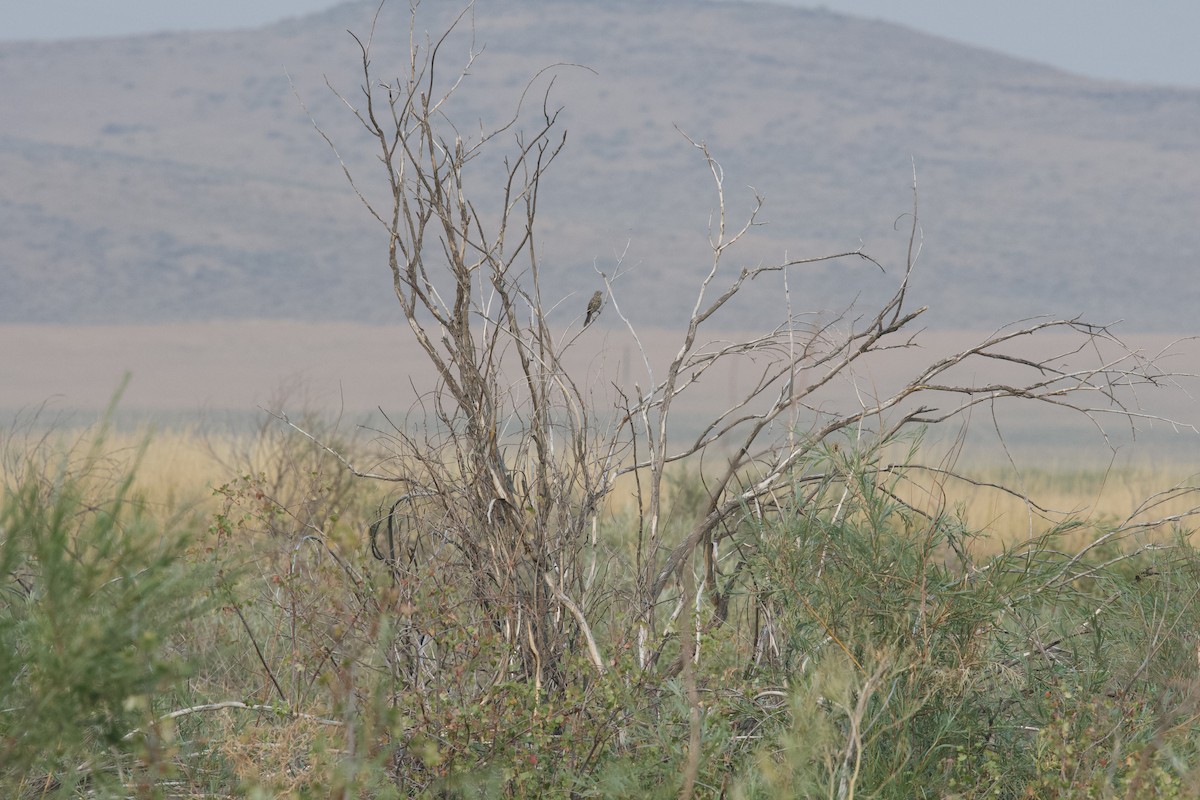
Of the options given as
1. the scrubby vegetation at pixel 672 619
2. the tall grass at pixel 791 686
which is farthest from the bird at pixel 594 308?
the tall grass at pixel 791 686

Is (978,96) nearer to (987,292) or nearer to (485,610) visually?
(987,292)

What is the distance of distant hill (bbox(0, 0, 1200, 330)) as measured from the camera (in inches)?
3418

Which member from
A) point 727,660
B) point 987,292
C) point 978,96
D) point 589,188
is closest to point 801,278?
point 987,292

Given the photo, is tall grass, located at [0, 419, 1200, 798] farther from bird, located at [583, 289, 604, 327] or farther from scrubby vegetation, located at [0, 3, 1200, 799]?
bird, located at [583, 289, 604, 327]

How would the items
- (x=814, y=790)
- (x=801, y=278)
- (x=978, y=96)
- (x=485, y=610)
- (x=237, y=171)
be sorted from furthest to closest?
(x=978, y=96), (x=237, y=171), (x=801, y=278), (x=485, y=610), (x=814, y=790)

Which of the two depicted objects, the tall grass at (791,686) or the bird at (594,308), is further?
the bird at (594,308)

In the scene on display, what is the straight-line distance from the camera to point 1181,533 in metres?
4.29

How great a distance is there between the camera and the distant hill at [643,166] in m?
86.8

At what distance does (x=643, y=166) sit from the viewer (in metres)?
117

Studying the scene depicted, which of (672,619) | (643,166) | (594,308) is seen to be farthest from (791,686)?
(643,166)

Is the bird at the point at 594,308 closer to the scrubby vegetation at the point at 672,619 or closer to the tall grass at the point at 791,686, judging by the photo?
the scrubby vegetation at the point at 672,619

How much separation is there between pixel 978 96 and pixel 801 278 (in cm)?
6951

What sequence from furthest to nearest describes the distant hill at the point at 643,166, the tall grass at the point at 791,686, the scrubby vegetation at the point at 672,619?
A: the distant hill at the point at 643,166, the scrubby vegetation at the point at 672,619, the tall grass at the point at 791,686

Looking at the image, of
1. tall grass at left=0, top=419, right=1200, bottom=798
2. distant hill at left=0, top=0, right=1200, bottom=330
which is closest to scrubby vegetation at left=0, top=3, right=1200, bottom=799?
tall grass at left=0, top=419, right=1200, bottom=798
